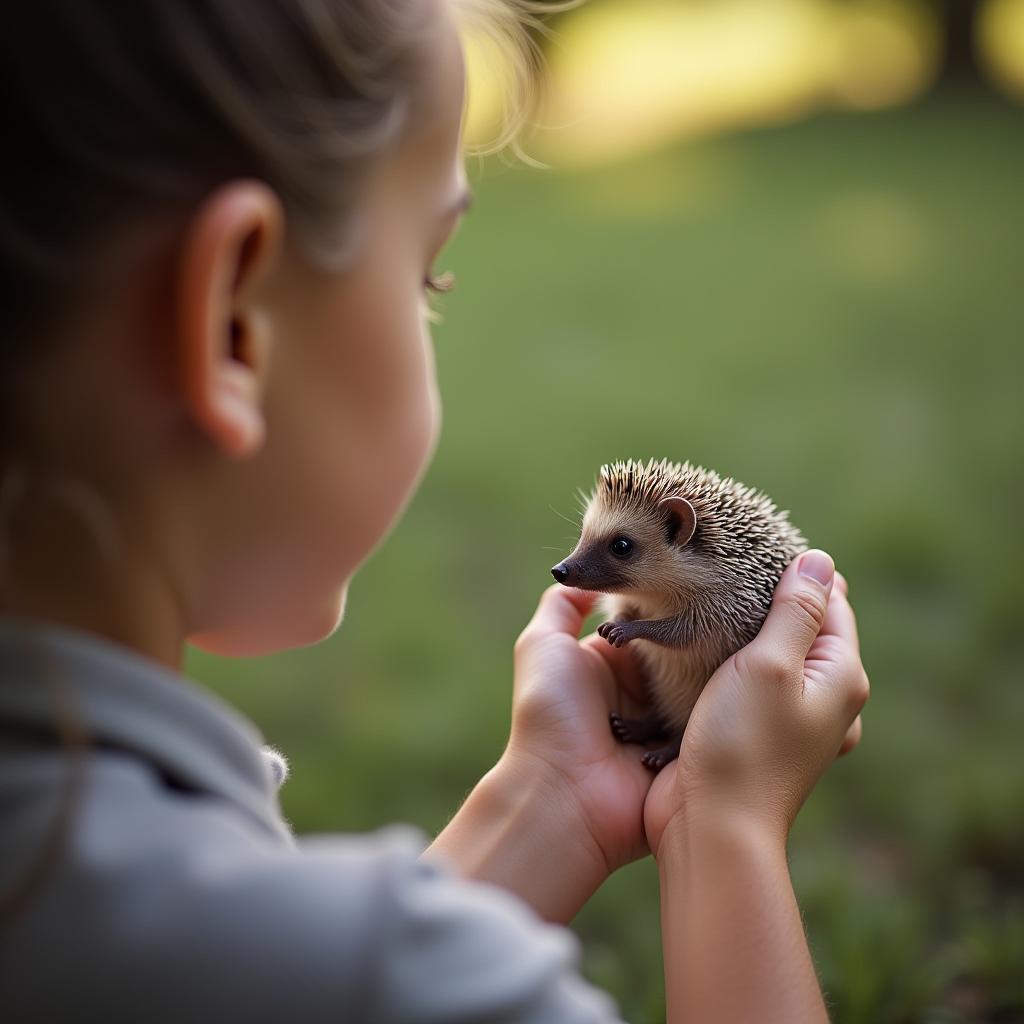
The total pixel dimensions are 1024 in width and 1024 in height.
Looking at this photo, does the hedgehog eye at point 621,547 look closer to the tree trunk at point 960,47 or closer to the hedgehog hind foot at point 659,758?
the hedgehog hind foot at point 659,758

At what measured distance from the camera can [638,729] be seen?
1.43m

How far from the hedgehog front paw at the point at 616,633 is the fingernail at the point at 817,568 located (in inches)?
8.7

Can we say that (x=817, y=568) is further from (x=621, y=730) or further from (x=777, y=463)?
(x=777, y=463)

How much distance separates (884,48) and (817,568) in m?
7.59

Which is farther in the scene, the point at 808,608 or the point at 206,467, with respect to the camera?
the point at 808,608

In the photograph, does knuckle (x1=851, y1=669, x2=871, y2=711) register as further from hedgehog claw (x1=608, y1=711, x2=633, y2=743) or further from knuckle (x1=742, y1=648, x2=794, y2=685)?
hedgehog claw (x1=608, y1=711, x2=633, y2=743)

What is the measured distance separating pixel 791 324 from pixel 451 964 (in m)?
3.84

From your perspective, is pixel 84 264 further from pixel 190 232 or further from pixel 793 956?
pixel 793 956

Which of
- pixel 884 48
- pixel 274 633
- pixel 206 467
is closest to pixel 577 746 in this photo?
pixel 274 633

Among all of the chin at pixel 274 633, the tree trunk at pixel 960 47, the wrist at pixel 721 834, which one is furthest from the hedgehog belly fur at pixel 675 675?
the tree trunk at pixel 960 47

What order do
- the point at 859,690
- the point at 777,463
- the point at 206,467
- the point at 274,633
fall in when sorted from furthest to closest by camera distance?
the point at 777,463 < the point at 859,690 < the point at 274,633 < the point at 206,467

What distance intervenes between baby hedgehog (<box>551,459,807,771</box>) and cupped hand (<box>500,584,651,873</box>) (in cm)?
4

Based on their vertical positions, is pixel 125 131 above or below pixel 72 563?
above

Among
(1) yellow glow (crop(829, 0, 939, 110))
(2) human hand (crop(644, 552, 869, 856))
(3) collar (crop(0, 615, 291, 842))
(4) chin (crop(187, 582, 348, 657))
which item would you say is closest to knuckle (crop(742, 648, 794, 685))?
(2) human hand (crop(644, 552, 869, 856))
